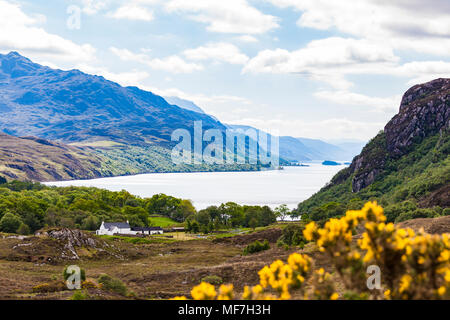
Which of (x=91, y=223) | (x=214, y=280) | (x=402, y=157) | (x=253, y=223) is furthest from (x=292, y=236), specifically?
(x=402, y=157)

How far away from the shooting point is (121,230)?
371 ft

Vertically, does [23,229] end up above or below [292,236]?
below

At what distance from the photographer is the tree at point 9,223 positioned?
94562 mm

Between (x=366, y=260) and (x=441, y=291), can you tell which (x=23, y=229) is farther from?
(x=441, y=291)

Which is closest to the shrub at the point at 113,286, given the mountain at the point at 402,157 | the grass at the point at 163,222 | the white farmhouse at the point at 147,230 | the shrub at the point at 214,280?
the shrub at the point at 214,280

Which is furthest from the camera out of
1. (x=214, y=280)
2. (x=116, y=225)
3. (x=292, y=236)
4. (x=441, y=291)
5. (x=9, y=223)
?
(x=116, y=225)

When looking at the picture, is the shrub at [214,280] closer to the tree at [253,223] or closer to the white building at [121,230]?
the white building at [121,230]

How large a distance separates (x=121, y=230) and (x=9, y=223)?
2817 cm

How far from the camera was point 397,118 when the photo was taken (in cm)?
19950

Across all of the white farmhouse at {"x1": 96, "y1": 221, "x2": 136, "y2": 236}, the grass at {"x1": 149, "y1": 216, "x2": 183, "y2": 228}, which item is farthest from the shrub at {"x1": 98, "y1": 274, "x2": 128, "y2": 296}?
the grass at {"x1": 149, "y1": 216, "x2": 183, "y2": 228}

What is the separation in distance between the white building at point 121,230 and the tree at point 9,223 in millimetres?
20378
